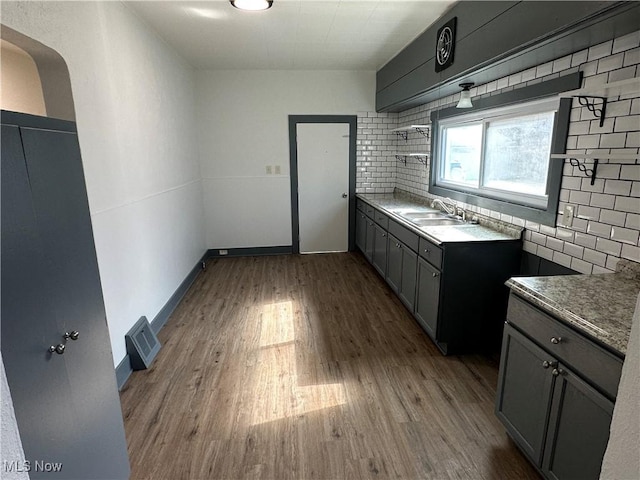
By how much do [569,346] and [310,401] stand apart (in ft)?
4.73

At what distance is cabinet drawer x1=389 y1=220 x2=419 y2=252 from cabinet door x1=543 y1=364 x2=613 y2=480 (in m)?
1.69

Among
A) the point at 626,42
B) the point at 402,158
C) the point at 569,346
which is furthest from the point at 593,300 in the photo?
the point at 402,158

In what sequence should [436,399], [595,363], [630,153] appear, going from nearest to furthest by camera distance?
1. [595,363]
2. [630,153]
3. [436,399]

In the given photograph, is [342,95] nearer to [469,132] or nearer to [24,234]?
[469,132]

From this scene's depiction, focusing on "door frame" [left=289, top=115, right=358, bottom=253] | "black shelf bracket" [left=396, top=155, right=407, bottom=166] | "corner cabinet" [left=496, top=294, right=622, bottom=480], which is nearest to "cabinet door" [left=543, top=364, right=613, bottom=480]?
"corner cabinet" [left=496, top=294, right=622, bottom=480]

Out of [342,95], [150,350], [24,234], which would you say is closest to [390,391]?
[150,350]

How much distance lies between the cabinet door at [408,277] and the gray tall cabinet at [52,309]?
232 centimetres

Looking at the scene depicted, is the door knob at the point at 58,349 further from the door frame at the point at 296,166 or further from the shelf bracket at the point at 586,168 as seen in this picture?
the door frame at the point at 296,166

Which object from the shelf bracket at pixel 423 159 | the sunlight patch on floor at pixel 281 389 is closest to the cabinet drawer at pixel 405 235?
the shelf bracket at pixel 423 159

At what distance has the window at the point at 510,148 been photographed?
225cm

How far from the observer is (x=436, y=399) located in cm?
224

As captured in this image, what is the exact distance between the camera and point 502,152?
295 cm

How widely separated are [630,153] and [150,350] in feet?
10.3

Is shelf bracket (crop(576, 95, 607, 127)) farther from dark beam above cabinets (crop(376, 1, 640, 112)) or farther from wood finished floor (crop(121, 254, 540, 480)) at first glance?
wood finished floor (crop(121, 254, 540, 480))
